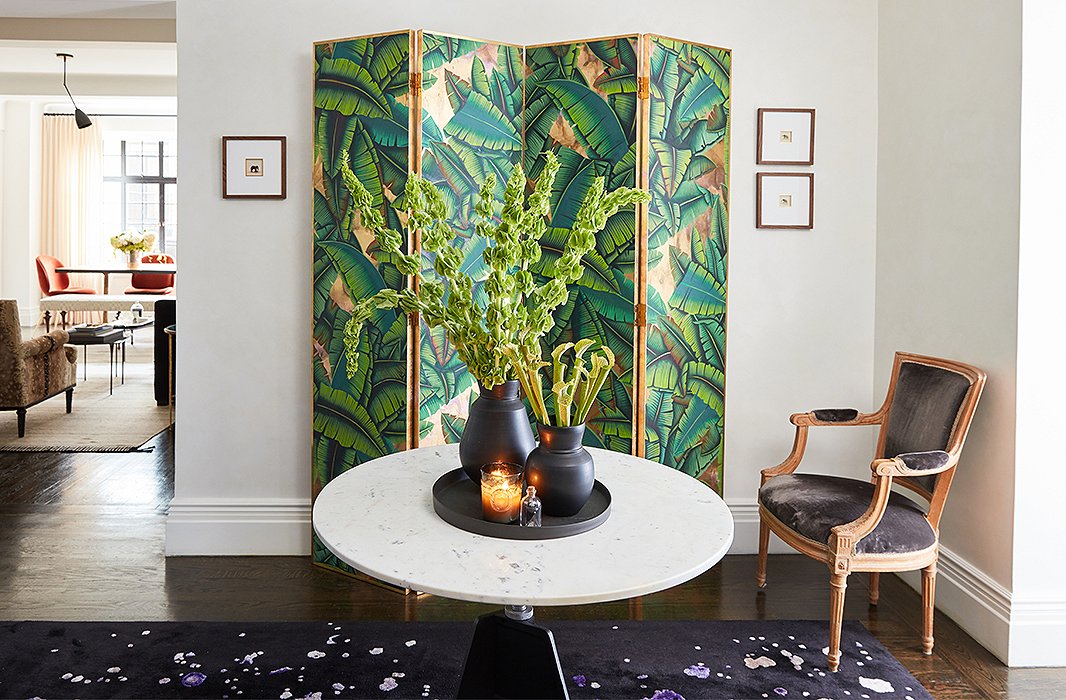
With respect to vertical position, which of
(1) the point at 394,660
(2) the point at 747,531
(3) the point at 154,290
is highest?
(3) the point at 154,290

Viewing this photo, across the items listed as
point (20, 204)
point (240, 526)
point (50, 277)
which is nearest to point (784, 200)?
point (240, 526)

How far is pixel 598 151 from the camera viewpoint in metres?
3.27

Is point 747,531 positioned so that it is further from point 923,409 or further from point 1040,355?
point 1040,355

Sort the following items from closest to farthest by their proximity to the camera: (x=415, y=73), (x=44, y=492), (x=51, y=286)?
1. (x=415, y=73)
2. (x=44, y=492)
3. (x=51, y=286)

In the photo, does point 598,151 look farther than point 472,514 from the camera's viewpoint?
Yes

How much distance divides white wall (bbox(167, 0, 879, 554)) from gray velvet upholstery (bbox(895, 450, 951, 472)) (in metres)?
1.03

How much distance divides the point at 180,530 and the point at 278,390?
0.75 meters

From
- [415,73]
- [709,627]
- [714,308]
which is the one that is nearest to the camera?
[709,627]

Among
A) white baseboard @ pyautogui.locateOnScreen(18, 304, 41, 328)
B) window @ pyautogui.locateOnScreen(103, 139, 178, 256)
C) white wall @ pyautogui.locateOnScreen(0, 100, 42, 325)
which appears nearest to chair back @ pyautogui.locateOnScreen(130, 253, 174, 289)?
window @ pyautogui.locateOnScreen(103, 139, 178, 256)

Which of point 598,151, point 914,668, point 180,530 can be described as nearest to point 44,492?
point 180,530

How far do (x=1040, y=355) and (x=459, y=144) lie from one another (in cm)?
219

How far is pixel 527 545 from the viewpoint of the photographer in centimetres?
163

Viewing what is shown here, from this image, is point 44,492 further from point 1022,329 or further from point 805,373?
point 1022,329

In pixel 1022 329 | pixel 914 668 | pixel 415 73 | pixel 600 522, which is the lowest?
pixel 914 668
